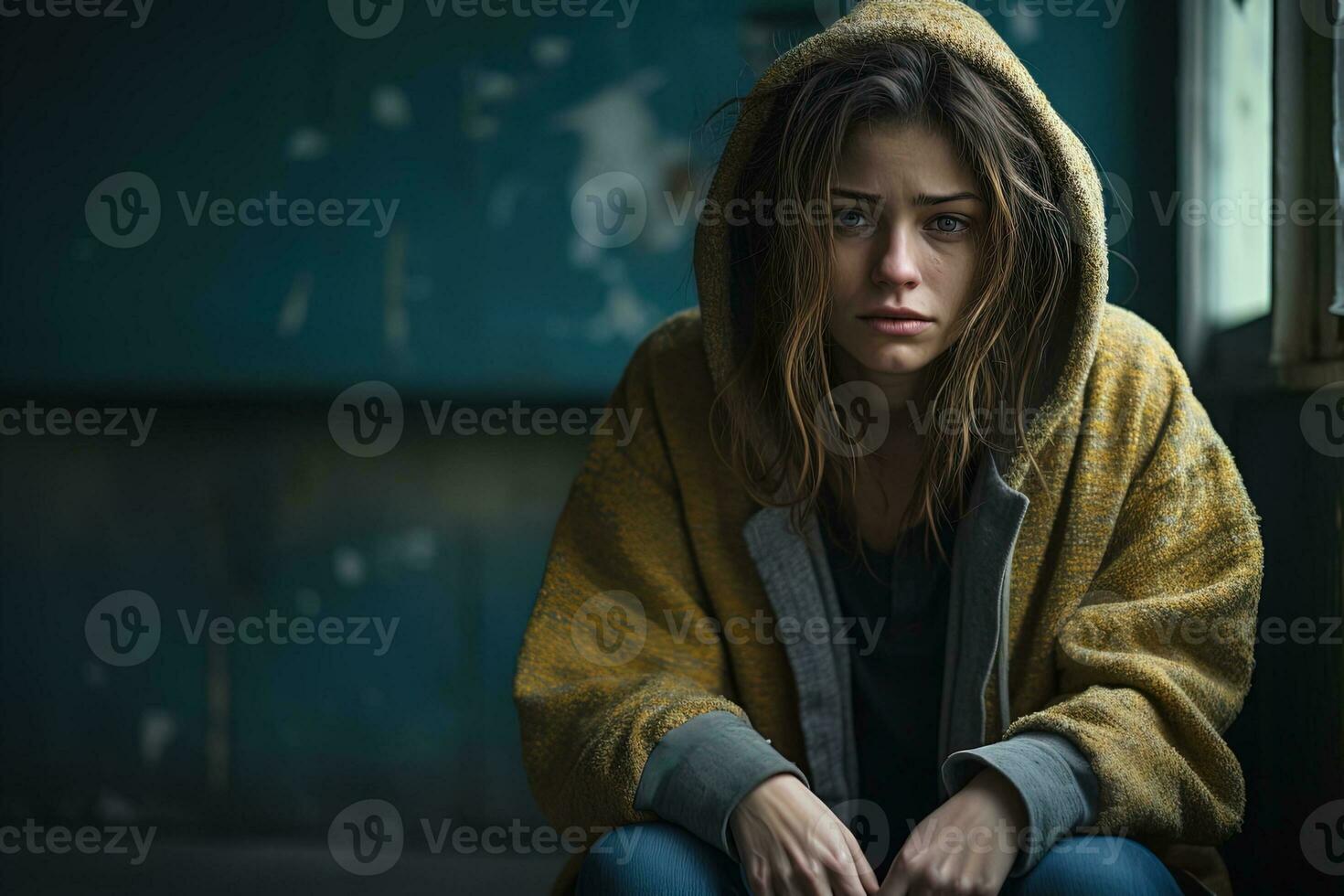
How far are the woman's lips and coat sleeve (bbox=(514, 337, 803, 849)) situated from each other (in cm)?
27

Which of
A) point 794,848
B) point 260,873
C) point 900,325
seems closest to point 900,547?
point 900,325

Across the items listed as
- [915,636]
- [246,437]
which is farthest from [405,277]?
[915,636]

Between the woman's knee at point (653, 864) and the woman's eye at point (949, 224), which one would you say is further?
the woman's eye at point (949, 224)

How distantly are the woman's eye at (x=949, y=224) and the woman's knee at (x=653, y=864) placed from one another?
569 millimetres

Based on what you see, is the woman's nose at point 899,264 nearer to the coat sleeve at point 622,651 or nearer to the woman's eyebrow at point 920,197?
the woman's eyebrow at point 920,197

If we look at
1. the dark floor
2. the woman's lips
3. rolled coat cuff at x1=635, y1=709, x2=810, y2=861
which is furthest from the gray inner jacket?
the dark floor

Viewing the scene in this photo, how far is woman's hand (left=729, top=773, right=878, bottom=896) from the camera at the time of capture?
926 mm

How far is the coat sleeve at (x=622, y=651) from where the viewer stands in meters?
1.01

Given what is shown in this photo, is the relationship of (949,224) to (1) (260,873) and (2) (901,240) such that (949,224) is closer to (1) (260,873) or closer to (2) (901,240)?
(2) (901,240)

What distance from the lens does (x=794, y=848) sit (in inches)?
36.7

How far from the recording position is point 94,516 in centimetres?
182

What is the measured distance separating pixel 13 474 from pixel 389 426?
1.99 ft

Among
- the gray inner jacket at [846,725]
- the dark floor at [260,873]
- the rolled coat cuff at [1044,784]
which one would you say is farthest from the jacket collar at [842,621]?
the dark floor at [260,873]

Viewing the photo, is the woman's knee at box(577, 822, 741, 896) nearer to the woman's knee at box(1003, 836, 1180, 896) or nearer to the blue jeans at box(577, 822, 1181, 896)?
the blue jeans at box(577, 822, 1181, 896)
